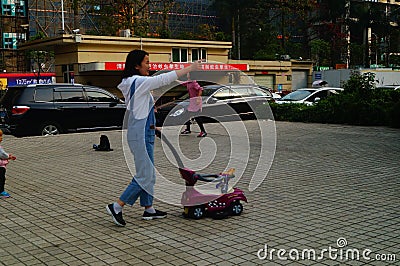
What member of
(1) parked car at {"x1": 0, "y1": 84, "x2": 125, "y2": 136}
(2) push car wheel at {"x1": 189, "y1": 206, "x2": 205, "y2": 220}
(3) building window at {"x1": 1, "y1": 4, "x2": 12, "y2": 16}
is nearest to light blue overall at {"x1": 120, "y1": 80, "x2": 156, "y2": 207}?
(2) push car wheel at {"x1": 189, "y1": 206, "x2": 205, "y2": 220}

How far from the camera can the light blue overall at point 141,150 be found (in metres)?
6.01

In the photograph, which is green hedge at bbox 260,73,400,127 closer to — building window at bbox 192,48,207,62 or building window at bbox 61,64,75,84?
building window at bbox 61,64,75,84

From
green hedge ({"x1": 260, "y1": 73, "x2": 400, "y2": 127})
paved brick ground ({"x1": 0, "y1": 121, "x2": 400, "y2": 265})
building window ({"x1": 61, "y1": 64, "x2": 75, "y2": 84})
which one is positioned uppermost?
building window ({"x1": 61, "y1": 64, "x2": 75, "y2": 84})

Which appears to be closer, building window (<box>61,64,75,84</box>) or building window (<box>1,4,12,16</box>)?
building window (<box>61,64,75,84</box>)

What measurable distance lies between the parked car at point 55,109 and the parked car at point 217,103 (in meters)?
1.84

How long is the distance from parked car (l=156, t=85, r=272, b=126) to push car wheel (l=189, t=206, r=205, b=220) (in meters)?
A: 6.50

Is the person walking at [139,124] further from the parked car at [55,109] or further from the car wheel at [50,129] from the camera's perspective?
the car wheel at [50,129]

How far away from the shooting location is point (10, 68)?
5488cm


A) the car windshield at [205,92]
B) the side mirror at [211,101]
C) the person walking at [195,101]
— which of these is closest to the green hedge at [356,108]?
the car windshield at [205,92]

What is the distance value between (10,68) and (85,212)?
52051 millimetres

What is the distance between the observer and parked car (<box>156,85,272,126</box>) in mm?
15152

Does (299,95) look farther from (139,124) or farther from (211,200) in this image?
(139,124)

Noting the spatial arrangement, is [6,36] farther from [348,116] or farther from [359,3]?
[348,116]

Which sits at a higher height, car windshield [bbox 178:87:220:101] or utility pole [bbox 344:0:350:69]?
utility pole [bbox 344:0:350:69]
